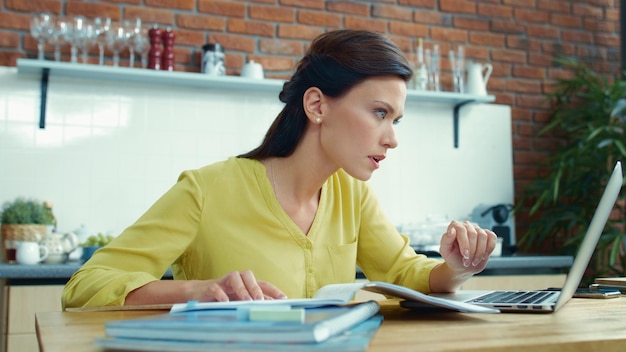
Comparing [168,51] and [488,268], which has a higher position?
[168,51]

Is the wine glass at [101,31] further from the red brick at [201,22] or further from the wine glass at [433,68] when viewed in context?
the wine glass at [433,68]

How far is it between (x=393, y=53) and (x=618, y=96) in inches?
97.7

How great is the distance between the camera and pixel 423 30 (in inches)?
154

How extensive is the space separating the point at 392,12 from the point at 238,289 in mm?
3067

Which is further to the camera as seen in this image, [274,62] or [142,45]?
[274,62]

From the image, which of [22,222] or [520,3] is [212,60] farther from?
[520,3]

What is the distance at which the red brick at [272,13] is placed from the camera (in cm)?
358

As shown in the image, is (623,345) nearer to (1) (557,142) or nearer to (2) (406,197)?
(2) (406,197)

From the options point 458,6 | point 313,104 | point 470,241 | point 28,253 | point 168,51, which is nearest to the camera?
point 470,241

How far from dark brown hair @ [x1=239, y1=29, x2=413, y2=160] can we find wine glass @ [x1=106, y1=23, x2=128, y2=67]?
1.67 m

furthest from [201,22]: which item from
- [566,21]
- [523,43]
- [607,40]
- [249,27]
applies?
[607,40]

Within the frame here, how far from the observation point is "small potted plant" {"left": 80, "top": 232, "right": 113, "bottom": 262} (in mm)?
2750

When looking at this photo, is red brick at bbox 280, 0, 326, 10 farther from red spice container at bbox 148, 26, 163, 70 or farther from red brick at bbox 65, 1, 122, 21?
red brick at bbox 65, 1, 122, 21

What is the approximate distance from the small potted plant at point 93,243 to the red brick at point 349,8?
67.2 inches
